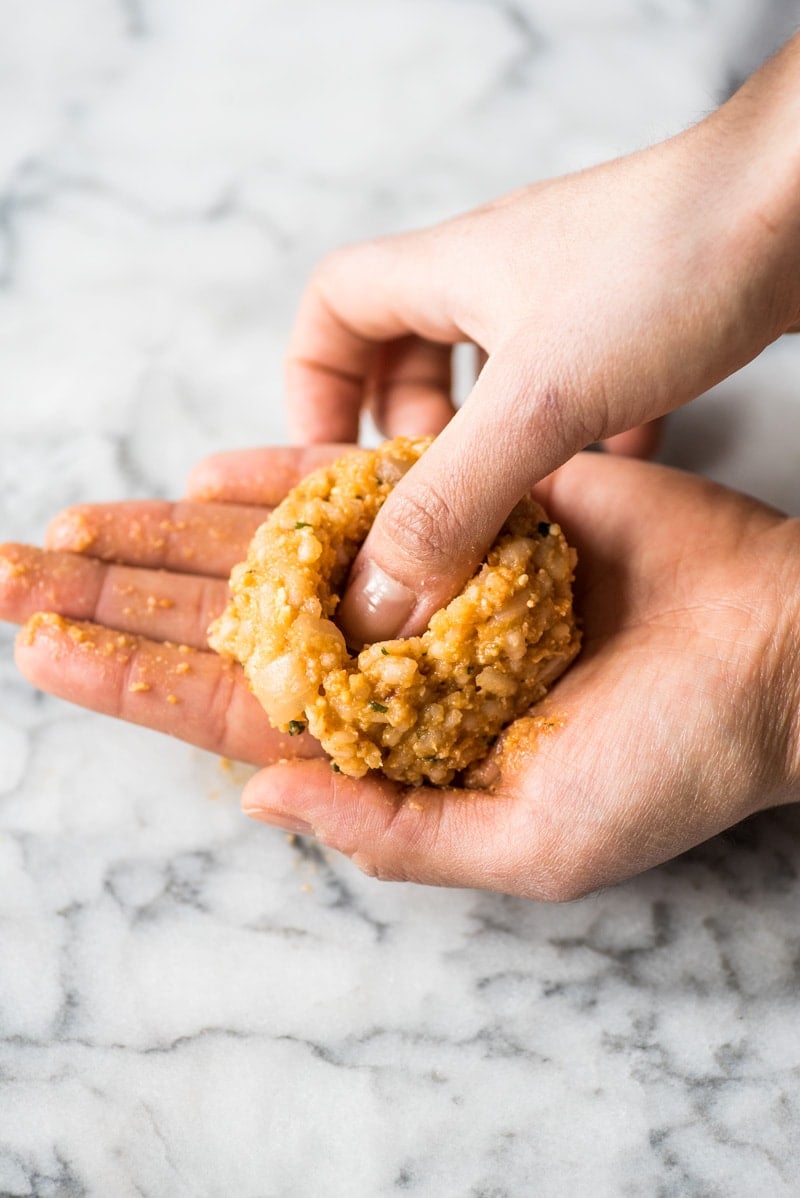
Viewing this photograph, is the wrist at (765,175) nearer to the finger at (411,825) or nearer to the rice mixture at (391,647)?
the rice mixture at (391,647)

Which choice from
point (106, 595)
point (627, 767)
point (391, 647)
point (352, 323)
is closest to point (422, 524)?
point (391, 647)

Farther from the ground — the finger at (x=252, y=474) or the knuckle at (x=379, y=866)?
the finger at (x=252, y=474)

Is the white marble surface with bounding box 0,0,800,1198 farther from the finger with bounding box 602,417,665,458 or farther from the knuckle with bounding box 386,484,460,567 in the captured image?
the knuckle with bounding box 386,484,460,567

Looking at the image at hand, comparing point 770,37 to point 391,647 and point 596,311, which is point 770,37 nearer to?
point 596,311

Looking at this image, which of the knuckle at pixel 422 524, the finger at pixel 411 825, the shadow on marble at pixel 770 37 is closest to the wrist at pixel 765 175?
the shadow on marble at pixel 770 37

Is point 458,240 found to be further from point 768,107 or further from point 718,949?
point 718,949

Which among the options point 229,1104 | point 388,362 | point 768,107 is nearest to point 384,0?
point 388,362

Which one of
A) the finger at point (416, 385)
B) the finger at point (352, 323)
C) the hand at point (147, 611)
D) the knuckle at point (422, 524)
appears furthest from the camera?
the finger at point (416, 385)
